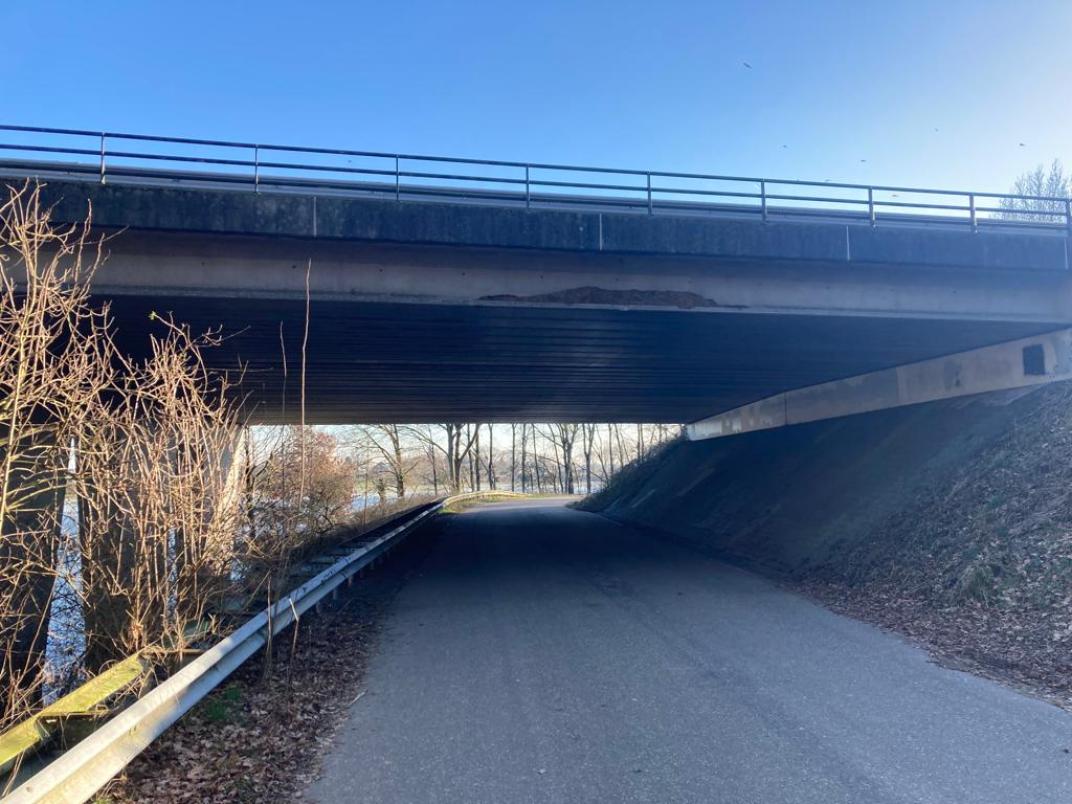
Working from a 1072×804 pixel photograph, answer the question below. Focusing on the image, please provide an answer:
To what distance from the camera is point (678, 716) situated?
625 centimetres

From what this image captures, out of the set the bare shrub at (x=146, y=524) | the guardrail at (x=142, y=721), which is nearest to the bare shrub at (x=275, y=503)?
the guardrail at (x=142, y=721)

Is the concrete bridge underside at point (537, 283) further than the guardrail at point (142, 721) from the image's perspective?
Yes

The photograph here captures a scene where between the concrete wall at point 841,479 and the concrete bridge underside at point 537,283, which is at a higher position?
the concrete bridge underside at point 537,283

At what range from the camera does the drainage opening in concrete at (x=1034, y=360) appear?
48.3 ft

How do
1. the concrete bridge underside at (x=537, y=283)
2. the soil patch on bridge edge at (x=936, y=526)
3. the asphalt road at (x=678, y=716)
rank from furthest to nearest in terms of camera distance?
1. the concrete bridge underside at (x=537, y=283)
2. the soil patch on bridge edge at (x=936, y=526)
3. the asphalt road at (x=678, y=716)

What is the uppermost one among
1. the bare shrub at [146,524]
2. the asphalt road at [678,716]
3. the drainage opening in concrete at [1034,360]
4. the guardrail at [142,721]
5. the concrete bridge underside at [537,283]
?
the concrete bridge underside at [537,283]

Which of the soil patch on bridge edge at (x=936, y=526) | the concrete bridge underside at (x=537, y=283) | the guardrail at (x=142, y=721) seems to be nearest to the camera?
the guardrail at (x=142, y=721)

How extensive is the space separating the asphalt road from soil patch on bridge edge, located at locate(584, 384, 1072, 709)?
36.2 inches

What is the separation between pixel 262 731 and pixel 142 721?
1.51m

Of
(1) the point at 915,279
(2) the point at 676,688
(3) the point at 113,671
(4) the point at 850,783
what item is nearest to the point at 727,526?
(1) the point at 915,279

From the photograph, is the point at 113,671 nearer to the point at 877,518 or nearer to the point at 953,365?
the point at 877,518

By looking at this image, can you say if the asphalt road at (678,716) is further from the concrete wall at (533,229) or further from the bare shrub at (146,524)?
the concrete wall at (533,229)

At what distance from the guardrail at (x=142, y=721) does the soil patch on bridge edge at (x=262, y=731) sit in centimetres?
34

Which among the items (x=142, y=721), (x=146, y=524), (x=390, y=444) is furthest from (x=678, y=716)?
(x=390, y=444)
